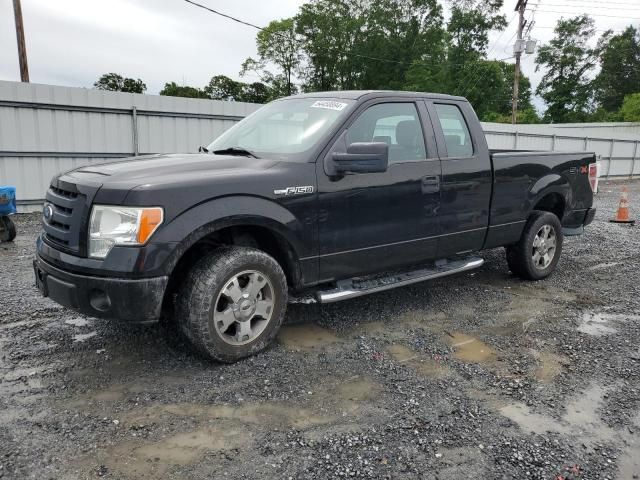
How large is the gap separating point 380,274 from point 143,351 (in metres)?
2.05

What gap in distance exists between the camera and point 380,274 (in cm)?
449

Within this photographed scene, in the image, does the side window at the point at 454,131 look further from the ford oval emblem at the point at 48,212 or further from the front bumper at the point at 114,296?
the ford oval emblem at the point at 48,212

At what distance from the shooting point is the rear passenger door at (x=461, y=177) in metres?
4.63

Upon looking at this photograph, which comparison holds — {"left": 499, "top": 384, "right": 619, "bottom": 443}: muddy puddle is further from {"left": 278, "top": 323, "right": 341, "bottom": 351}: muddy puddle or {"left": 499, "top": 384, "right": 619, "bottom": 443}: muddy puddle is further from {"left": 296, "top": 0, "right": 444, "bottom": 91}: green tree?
{"left": 296, "top": 0, "right": 444, "bottom": 91}: green tree

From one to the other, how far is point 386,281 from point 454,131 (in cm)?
165

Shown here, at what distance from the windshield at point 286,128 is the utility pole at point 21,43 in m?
16.8

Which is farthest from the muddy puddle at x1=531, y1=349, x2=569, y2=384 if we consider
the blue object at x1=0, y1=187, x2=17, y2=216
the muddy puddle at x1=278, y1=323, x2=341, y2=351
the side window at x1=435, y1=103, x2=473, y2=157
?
the blue object at x1=0, y1=187, x2=17, y2=216

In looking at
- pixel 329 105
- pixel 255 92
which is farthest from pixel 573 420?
pixel 255 92

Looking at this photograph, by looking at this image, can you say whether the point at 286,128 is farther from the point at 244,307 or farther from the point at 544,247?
the point at 544,247

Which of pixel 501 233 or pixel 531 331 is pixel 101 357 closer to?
pixel 531 331

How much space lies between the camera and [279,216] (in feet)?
11.7

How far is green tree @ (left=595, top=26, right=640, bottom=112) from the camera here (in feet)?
197

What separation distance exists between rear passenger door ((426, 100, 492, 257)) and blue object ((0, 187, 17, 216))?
18.5 ft

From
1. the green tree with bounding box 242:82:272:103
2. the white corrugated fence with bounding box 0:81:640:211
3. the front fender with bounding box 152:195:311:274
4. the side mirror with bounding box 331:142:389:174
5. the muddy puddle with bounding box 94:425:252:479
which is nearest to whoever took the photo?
the muddy puddle with bounding box 94:425:252:479
